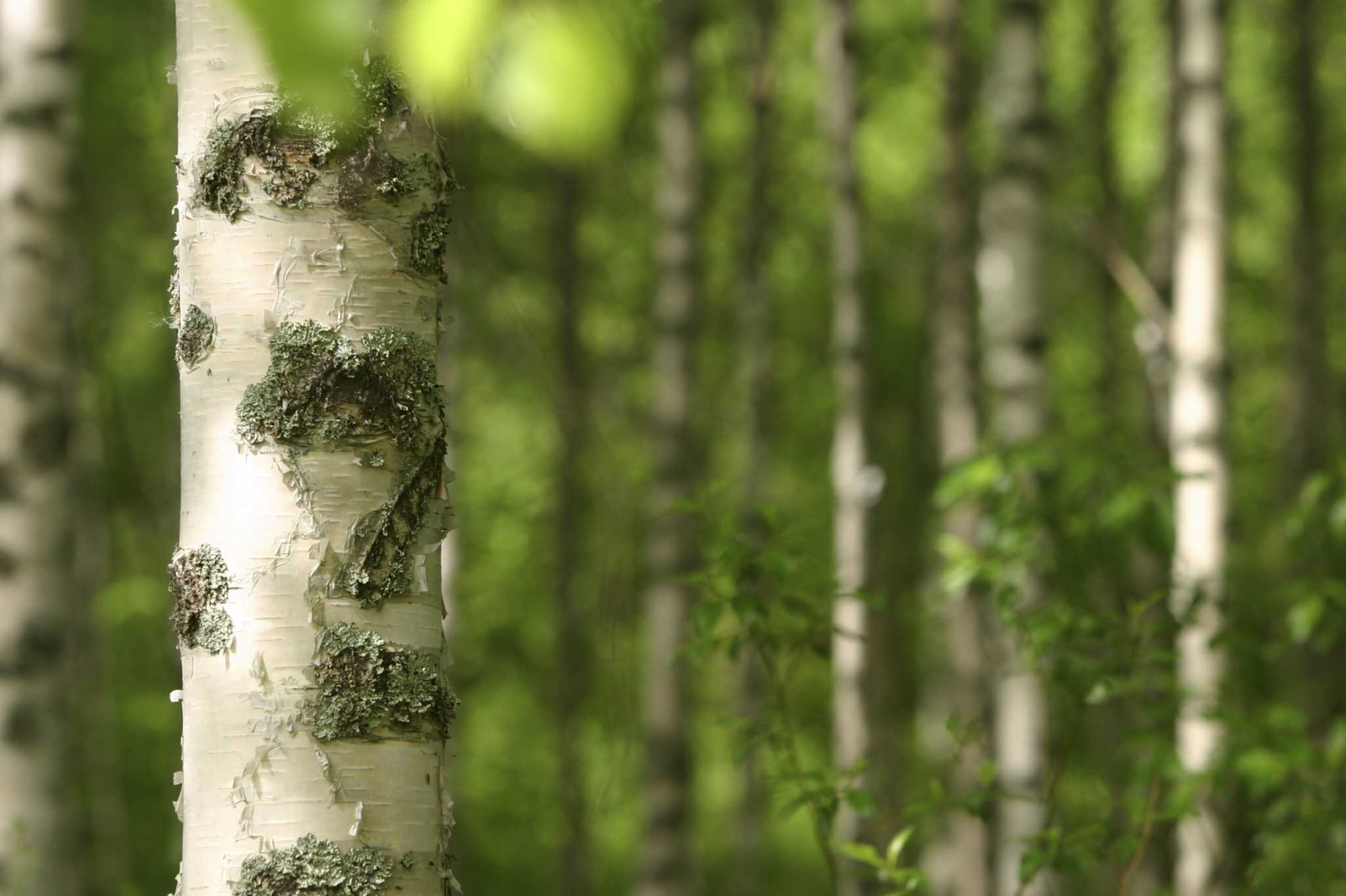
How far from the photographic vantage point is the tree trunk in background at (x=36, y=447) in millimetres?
3982

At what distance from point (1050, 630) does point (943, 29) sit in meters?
8.21

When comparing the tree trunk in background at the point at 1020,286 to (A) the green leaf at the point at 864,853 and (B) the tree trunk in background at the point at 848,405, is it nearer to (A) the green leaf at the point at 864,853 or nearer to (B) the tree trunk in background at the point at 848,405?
(B) the tree trunk in background at the point at 848,405

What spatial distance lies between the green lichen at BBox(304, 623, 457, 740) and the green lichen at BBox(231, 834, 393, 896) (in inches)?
5.2

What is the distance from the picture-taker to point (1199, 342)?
5773 mm

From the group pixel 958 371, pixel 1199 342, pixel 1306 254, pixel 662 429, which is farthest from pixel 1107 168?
pixel 1199 342

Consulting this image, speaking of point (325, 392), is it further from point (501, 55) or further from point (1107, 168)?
point (1107, 168)

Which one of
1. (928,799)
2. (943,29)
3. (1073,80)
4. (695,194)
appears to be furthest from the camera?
(1073,80)

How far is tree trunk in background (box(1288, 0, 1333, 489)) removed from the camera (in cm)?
1216

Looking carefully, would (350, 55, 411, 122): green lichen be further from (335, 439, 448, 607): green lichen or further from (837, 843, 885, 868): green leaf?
(837, 843, 885, 868): green leaf

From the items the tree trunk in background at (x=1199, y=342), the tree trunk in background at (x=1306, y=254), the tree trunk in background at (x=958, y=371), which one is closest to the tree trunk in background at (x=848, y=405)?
the tree trunk in background at (x=958, y=371)

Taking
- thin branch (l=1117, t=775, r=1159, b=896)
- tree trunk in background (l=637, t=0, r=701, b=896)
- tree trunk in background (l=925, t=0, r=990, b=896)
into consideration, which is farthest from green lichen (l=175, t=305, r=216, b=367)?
tree trunk in background (l=925, t=0, r=990, b=896)

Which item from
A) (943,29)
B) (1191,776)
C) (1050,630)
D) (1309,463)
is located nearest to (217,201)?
(1050,630)

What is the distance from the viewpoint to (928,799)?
2752mm

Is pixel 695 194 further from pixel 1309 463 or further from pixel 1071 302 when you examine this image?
pixel 1071 302
